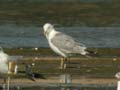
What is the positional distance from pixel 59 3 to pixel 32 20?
1197cm

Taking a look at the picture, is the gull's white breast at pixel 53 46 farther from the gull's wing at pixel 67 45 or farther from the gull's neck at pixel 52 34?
the gull's wing at pixel 67 45

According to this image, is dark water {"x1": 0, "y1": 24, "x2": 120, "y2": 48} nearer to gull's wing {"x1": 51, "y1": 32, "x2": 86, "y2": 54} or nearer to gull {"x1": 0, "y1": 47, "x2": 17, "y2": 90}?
gull's wing {"x1": 51, "y1": 32, "x2": 86, "y2": 54}

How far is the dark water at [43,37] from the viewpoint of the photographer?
28533 mm

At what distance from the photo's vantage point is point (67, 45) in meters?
21.8

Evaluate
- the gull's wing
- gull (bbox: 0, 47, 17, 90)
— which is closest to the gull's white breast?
the gull's wing

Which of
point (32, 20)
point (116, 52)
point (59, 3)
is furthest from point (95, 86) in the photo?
point (59, 3)

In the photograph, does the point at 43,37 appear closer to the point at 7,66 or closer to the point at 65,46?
the point at 65,46

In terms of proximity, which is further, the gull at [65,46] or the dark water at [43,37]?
the dark water at [43,37]

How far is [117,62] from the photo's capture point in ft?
74.4

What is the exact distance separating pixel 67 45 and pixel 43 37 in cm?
951

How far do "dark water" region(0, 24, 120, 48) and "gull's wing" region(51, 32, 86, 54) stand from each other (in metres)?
5.33

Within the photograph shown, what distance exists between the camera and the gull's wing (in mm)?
21609

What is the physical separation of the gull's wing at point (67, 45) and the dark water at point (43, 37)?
5.33 m

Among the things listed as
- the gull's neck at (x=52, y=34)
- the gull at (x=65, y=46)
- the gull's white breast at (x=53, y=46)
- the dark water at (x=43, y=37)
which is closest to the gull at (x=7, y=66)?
the gull at (x=65, y=46)
